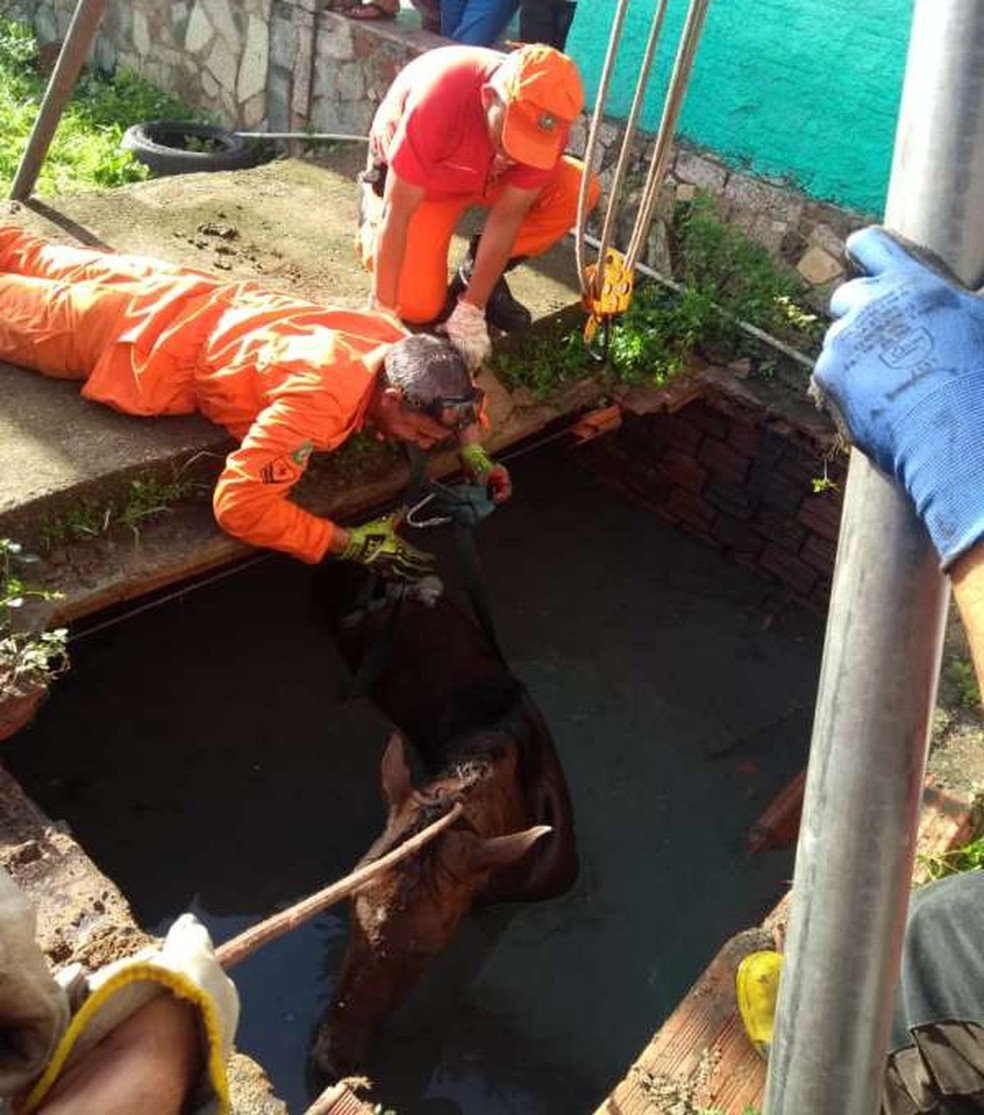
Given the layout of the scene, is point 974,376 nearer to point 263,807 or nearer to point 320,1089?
point 320,1089

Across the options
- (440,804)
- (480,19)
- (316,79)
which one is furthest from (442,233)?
(316,79)

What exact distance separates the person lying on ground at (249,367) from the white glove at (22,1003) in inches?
109

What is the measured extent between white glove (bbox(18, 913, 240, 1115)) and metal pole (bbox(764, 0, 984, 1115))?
30.6 inches

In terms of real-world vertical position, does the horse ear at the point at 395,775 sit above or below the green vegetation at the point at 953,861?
below

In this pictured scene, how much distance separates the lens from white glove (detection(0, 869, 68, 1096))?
1.40 metres

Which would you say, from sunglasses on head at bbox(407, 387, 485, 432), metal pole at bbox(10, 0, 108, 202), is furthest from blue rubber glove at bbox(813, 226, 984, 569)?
metal pole at bbox(10, 0, 108, 202)

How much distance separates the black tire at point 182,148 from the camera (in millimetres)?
7195

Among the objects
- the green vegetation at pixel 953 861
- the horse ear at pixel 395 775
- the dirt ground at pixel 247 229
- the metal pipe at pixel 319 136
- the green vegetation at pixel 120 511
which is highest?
the metal pipe at pixel 319 136

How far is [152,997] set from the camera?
1.57 meters

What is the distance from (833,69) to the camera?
19.0ft

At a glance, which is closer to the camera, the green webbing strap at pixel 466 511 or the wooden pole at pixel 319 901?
the wooden pole at pixel 319 901

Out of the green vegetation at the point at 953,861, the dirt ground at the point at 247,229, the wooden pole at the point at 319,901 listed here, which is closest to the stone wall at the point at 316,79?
the dirt ground at the point at 247,229

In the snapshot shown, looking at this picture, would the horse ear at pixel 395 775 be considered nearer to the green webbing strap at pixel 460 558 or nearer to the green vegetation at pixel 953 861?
the green webbing strap at pixel 460 558

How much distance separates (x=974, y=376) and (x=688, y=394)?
4.62m
